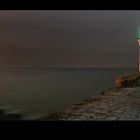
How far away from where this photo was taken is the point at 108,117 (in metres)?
7.50
